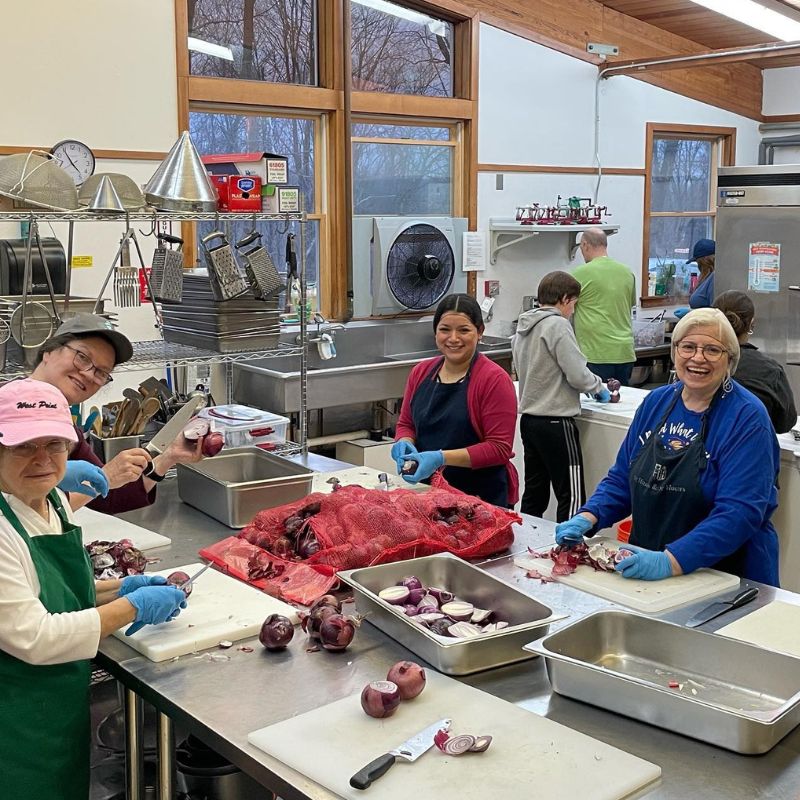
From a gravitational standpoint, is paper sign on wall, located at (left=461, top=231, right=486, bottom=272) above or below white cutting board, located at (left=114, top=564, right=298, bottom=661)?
above

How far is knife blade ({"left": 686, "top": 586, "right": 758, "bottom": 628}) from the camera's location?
217 centimetres

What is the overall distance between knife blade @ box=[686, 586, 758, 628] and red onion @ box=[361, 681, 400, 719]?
720 mm

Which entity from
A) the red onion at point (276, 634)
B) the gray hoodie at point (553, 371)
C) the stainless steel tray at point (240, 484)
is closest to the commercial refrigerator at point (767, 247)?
the gray hoodie at point (553, 371)

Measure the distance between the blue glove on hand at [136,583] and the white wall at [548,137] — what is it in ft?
16.2

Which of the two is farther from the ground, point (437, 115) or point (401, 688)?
point (437, 115)

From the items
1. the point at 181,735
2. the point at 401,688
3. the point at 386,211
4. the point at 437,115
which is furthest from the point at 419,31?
the point at 401,688

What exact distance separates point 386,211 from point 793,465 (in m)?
3.30

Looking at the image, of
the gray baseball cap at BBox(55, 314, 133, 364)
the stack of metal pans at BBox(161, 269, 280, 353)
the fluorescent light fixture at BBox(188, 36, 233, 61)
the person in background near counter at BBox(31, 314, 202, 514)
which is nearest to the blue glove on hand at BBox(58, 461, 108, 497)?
the person in background near counter at BBox(31, 314, 202, 514)

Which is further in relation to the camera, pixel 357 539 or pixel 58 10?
pixel 58 10

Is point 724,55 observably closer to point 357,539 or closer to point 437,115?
point 437,115

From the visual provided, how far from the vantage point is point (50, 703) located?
1.86 metres

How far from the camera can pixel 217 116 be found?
5.48 metres

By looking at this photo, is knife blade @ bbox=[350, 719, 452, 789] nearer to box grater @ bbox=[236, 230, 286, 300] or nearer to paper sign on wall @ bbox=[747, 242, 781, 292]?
box grater @ bbox=[236, 230, 286, 300]

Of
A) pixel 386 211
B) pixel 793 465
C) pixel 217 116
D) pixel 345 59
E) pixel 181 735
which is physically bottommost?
pixel 181 735
